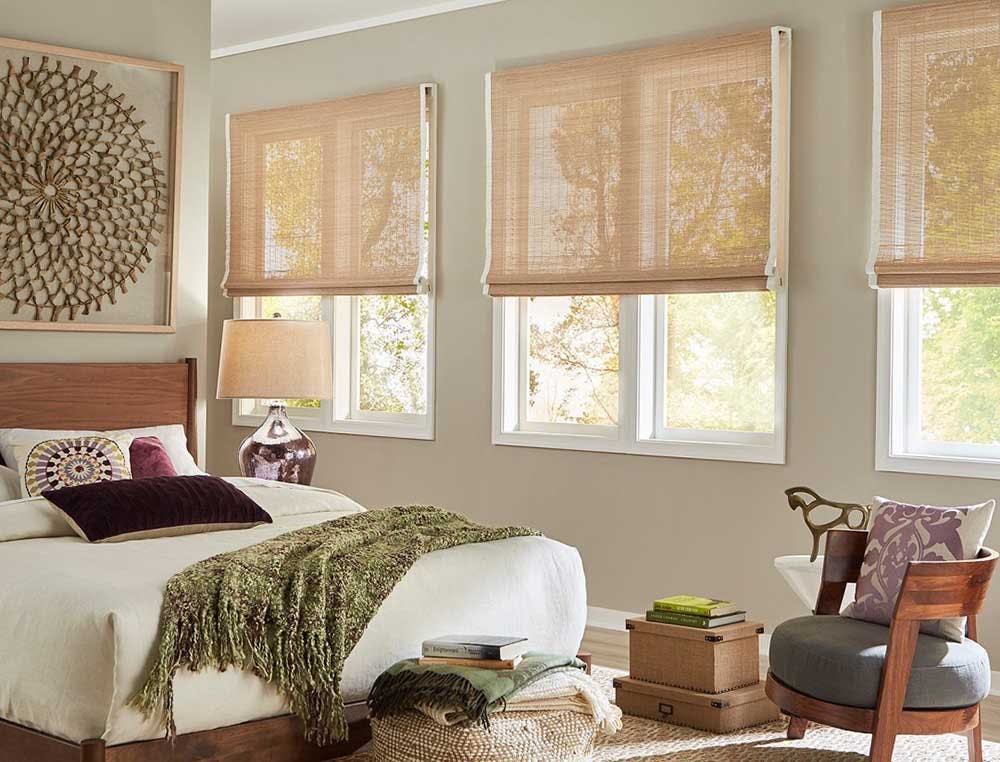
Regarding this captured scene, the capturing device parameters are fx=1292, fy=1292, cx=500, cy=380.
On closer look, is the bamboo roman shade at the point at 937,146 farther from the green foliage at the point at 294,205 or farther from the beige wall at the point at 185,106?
the green foliage at the point at 294,205

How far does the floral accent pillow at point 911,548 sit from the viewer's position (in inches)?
139

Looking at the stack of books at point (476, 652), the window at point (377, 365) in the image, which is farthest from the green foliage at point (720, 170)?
the stack of books at point (476, 652)

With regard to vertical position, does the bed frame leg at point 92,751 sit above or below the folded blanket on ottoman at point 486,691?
below

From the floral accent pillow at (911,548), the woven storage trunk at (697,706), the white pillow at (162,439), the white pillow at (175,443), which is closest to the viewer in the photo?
the floral accent pillow at (911,548)

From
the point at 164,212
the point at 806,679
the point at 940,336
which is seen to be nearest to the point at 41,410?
the point at 164,212

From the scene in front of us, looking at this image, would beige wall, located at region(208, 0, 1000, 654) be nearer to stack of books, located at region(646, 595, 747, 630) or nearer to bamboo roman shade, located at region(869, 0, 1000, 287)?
bamboo roman shade, located at region(869, 0, 1000, 287)

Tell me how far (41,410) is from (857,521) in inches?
117


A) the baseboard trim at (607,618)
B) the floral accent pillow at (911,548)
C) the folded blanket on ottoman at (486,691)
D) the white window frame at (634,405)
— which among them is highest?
the white window frame at (634,405)

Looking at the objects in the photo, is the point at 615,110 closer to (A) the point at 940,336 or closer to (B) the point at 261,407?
(A) the point at 940,336

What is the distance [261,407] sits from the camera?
6.96m

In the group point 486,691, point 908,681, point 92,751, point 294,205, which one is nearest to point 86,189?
point 294,205

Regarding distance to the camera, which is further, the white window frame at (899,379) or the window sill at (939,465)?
the white window frame at (899,379)

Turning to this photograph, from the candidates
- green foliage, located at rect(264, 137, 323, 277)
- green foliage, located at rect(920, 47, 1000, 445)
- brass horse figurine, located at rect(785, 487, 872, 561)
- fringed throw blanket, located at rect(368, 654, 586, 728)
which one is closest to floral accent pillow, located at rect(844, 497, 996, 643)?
brass horse figurine, located at rect(785, 487, 872, 561)

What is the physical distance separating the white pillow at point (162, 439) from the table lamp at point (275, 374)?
0.34m
